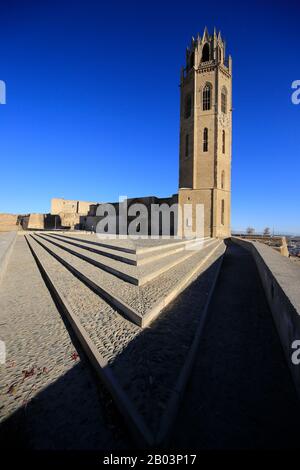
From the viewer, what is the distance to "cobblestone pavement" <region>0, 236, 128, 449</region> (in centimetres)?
178

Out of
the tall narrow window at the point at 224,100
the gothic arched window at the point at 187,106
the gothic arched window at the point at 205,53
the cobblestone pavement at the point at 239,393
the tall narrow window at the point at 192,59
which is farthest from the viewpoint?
the gothic arched window at the point at 205,53

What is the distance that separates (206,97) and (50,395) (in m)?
28.0

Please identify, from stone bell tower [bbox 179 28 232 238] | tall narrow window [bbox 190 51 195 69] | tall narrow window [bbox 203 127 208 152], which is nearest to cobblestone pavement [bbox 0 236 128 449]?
stone bell tower [bbox 179 28 232 238]

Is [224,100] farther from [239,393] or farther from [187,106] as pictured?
[239,393]

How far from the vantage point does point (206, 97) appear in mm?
23672

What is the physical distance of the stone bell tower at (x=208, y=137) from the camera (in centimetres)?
2227

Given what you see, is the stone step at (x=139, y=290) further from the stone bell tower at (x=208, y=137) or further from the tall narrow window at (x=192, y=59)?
the tall narrow window at (x=192, y=59)

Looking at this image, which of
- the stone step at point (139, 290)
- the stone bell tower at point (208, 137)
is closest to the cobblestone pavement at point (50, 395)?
the stone step at point (139, 290)

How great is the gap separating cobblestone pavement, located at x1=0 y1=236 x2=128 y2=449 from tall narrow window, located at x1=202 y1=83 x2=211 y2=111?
25995mm

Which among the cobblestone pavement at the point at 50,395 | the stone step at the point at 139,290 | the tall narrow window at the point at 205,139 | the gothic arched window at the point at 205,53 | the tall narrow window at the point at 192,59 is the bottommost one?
the cobblestone pavement at the point at 50,395

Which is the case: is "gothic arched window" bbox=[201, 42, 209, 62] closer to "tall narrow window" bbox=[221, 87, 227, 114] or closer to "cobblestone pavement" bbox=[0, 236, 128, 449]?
"tall narrow window" bbox=[221, 87, 227, 114]

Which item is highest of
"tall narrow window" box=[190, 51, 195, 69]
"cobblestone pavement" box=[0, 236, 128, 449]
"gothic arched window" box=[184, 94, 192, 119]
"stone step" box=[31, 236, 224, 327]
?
"tall narrow window" box=[190, 51, 195, 69]

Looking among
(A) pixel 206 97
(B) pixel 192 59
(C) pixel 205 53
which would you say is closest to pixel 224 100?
(A) pixel 206 97
